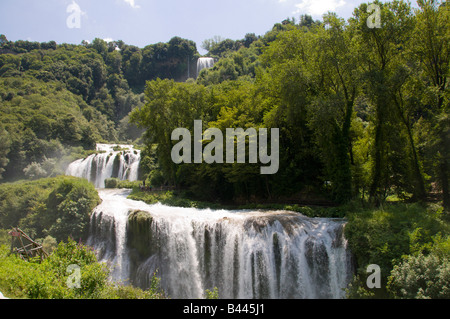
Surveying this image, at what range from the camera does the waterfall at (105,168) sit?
42375 millimetres

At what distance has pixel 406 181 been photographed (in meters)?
19.8

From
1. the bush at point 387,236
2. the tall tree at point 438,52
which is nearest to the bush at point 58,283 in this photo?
the bush at point 387,236

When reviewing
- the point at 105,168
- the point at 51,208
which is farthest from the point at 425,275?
the point at 105,168

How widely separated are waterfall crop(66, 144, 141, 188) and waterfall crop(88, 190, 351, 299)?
21593mm

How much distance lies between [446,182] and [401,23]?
9744 millimetres

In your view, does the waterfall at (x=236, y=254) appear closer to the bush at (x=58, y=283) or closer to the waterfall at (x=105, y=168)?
the bush at (x=58, y=283)

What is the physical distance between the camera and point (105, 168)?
4281 cm

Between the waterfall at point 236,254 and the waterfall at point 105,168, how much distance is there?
850 inches

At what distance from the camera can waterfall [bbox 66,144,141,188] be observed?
42.4 metres

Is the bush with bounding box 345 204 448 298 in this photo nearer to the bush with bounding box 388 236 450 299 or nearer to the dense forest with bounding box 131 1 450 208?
the bush with bounding box 388 236 450 299

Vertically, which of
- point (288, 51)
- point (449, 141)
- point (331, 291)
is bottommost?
point (331, 291)

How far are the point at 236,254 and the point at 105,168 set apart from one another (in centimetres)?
3168
